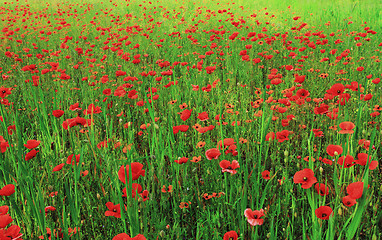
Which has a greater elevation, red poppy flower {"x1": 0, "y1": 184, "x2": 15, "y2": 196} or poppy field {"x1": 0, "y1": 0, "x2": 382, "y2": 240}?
red poppy flower {"x1": 0, "y1": 184, "x2": 15, "y2": 196}

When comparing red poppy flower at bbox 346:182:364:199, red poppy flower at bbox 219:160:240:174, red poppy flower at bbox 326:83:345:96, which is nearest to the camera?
red poppy flower at bbox 346:182:364:199

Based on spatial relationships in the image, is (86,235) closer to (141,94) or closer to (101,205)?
(101,205)

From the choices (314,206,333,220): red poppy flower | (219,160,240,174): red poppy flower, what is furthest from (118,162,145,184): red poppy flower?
(314,206,333,220): red poppy flower

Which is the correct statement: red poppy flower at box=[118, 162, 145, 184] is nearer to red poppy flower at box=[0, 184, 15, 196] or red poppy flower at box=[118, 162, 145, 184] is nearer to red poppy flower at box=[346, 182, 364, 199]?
red poppy flower at box=[0, 184, 15, 196]

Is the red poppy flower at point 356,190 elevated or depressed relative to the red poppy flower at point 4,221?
elevated

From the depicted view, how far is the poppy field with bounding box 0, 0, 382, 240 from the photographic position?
1157 mm

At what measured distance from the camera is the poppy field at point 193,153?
1.16 metres

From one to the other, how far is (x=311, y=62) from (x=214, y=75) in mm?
1529

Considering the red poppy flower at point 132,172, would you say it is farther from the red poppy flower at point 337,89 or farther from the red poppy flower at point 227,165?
the red poppy flower at point 337,89

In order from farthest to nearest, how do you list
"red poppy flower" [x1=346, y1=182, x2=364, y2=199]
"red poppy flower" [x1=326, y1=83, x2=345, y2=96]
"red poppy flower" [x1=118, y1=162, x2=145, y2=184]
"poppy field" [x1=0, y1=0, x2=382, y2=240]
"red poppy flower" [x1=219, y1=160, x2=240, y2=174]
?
"red poppy flower" [x1=326, y1=83, x2=345, y2=96] < "red poppy flower" [x1=219, y1=160, x2=240, y2=174] < "poppy field" [x1=0, y1=0, x2=382, y2=240] < "red poppy flower" [x1=118, y1=162, x2=145, y2=184] < "red poppy flower" [x1=346, y1=182, x2=364, y2=199]

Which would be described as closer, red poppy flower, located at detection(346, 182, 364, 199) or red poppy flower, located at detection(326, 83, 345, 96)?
red poppy flower, located at detection(346, 182, 364, 199)

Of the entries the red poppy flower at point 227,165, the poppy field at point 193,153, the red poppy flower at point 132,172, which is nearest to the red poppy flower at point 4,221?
the poppy field at point 193,153

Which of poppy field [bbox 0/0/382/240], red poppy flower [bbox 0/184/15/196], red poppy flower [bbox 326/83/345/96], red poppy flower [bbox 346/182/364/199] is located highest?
red poppy flower [bbox 326/83/345/96]

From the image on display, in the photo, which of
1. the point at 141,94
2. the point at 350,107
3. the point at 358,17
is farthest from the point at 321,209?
the point at 358,17
